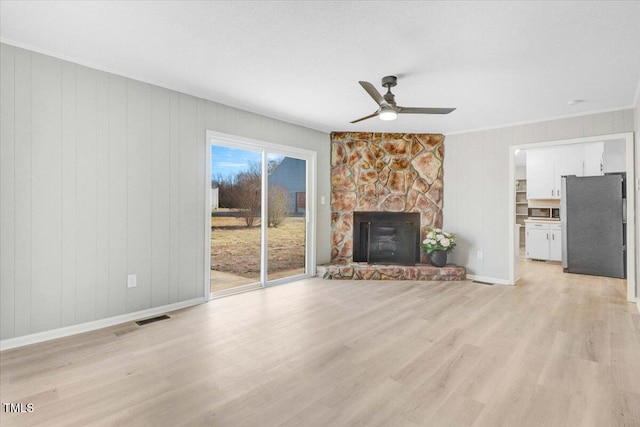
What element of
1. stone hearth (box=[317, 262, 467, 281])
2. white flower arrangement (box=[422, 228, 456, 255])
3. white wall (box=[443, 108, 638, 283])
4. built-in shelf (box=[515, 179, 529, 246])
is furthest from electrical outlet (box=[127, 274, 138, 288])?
built-in shelf (box=[515, 179, 529, 246])

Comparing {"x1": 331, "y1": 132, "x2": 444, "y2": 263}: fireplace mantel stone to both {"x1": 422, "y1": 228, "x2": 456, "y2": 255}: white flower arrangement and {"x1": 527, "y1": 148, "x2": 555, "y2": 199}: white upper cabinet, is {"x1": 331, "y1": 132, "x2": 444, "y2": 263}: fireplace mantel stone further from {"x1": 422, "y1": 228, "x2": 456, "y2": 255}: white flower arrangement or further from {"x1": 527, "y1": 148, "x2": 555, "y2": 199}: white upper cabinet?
{"x1": 527, "y1": 148, "x2": 555, "y2": 199}: white upper cabinet

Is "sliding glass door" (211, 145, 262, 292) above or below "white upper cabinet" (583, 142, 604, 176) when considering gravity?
below

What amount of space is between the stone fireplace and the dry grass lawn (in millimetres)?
770

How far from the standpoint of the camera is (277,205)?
470cm

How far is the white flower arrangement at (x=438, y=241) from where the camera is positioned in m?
5.02

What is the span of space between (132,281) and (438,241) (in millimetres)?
4233

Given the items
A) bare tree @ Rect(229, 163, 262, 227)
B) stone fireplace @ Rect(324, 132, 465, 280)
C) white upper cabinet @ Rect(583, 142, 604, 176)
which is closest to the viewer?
bare tree @ Rect(229, 163, 262, 227)

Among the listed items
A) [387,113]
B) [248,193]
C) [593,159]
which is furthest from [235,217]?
[593,159]

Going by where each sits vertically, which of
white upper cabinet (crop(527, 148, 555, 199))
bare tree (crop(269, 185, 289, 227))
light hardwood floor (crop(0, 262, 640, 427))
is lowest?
light hardwood floor (crop(0, 262, 640, 427))

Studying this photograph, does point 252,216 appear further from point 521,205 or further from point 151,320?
point 521,205

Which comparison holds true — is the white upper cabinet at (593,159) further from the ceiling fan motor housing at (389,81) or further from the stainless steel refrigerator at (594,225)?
the ceiling fan motor housing at (389,81)

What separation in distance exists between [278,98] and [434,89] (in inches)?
69.1

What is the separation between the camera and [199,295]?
148 inches

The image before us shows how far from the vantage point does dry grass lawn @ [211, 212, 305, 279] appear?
13.5ft
